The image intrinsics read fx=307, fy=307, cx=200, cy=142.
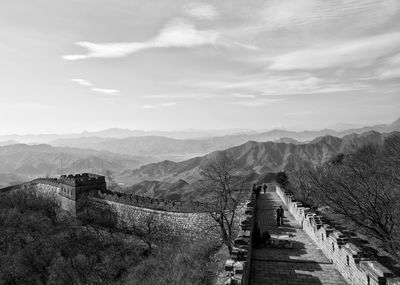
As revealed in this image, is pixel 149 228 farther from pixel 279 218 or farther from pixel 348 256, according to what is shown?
pixel 348 256

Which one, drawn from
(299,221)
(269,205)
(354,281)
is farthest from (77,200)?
(354,281)

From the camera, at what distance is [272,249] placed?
15.4m

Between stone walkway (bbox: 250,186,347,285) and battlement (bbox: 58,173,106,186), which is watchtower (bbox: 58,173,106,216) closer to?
battlement (bbox: 58,173,106,186)

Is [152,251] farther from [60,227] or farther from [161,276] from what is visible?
[60,227]

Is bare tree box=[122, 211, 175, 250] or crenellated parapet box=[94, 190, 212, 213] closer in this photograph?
crenellated parapet box=[94, 190, 212, 213]

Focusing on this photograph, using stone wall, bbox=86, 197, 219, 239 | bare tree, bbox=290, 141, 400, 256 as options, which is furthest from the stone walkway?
stone wall, bbox=86, 197, 219, 239

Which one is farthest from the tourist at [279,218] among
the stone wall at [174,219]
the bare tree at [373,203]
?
the stone wall at [174,219]

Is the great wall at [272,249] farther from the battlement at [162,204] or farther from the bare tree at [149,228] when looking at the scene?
the bare tree at [149,228]

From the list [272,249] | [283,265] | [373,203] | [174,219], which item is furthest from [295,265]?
[174,219]

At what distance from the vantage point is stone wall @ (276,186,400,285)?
29.8 feet

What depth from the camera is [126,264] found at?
24344 mm

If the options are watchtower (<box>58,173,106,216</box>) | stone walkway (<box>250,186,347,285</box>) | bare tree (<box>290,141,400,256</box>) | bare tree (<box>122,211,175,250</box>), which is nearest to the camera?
stone walkway (<box>250,186,347,285</box>)

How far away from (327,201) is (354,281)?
54.0 ft

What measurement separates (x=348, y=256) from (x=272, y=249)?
4.69m
